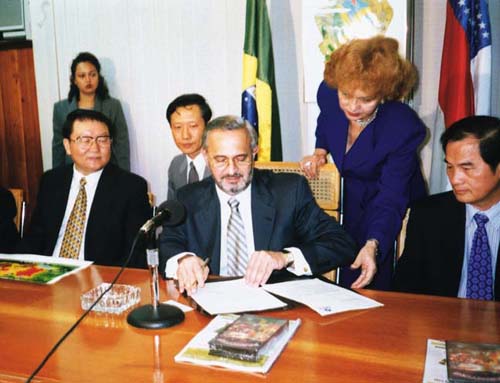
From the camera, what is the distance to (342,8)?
13.3 feet

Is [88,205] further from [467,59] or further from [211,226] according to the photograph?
[467,59]

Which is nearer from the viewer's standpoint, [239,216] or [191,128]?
[239,216]

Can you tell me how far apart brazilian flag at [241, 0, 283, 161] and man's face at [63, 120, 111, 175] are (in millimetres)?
1392

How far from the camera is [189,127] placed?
3.40 meters

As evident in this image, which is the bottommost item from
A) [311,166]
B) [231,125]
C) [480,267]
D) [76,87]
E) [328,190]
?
[480,267]

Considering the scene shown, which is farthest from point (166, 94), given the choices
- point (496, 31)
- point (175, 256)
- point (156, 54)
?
point (175, 256)

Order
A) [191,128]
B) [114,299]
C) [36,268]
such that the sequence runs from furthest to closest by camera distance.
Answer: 1. [191,128]
2. [36,268]
3. [114,299]

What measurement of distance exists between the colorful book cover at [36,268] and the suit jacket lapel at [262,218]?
27.8 inches

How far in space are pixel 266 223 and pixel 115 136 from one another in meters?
3.00

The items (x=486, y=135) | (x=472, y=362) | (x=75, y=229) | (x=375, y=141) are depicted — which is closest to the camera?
(x=472, y=362)

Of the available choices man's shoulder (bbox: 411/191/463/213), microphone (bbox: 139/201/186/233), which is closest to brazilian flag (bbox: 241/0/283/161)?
man's shoulder (bbox: 411/191/463/213)

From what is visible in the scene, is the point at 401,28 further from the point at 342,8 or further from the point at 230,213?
the point at 230,213

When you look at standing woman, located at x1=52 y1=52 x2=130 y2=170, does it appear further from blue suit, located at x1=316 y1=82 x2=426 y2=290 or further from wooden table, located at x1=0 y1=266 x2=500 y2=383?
wooden table, located at x1=0 y1=266 x2=500 y2=383

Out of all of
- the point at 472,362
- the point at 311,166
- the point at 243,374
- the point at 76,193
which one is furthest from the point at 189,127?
the point at 472,362
